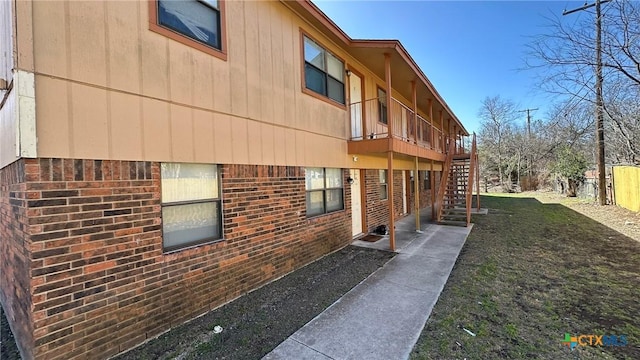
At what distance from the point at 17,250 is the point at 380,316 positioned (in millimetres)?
4456

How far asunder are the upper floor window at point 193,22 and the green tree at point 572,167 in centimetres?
2589

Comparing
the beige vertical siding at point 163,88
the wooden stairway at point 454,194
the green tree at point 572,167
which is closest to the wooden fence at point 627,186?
the wooden stairway at point 454,194

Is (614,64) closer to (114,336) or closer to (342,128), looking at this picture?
(342,128)

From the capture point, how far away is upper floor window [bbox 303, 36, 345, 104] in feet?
20.7

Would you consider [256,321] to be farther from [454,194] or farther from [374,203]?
[454,194]

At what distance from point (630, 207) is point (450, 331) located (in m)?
15.6

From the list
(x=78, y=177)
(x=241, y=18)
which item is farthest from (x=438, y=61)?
(x=78, y=177)

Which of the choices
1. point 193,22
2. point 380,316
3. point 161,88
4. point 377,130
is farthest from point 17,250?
point 377,130

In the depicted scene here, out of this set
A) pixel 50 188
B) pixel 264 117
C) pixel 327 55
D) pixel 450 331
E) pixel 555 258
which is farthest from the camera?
pixel 327 55

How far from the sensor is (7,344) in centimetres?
329

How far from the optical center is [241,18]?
4617mm

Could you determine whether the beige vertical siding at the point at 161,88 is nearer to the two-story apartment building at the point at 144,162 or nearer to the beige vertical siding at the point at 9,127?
the two-story apartment building at the point at 144,162

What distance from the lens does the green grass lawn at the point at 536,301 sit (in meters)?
2.99

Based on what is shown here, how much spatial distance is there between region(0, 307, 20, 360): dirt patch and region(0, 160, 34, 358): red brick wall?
0.32ft
